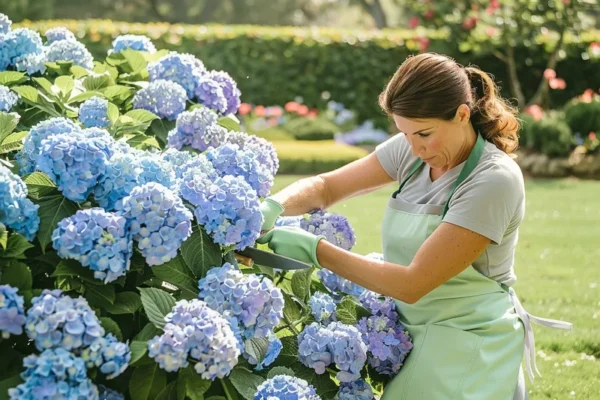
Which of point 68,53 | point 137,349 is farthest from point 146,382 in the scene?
point 68,53

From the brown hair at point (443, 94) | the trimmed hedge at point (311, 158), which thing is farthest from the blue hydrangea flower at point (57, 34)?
the trimmed hedge at point (311, 158)

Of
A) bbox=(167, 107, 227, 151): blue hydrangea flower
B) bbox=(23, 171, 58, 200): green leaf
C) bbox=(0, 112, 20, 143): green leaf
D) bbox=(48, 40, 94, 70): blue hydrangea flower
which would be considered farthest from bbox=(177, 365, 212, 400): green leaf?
bbox=(48, 40, 94, 70): blue hydrangea flower

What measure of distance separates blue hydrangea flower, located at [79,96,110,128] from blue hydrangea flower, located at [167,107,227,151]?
0.20 m

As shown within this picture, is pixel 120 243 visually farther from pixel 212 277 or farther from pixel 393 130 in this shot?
pixel 393 130

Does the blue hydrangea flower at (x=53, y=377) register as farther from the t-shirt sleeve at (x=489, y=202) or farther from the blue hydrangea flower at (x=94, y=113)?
the t-shirt sleeve at (x=489, y=202)

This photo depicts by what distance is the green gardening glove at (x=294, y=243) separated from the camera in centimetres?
236

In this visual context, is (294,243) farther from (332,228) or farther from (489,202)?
(489,202)

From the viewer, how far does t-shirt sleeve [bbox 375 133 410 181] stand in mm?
2814

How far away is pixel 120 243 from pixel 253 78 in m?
10.7

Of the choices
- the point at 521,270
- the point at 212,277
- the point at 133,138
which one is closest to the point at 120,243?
the point at 212,277

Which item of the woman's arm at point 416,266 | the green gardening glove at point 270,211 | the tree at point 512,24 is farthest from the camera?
the tree at point 512,24

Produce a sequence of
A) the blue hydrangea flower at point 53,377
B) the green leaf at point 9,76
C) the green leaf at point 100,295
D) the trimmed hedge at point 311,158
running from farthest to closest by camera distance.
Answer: the trimmed hedge at point 311,158, the green leaf at point 9,76, the green leaf at point 100,295, the blue hydrangea flower at point 53,377

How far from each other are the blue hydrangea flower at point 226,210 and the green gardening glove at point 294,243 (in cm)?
32

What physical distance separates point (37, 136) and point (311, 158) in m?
8.19
